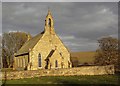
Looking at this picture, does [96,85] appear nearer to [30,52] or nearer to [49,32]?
[30,52]

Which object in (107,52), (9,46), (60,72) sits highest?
(9,46)

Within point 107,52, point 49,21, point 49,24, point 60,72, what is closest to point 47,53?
point 49,24

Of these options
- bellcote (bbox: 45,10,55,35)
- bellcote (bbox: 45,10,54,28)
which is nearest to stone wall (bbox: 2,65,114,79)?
bellcote (bbox: 45,10,55,35)

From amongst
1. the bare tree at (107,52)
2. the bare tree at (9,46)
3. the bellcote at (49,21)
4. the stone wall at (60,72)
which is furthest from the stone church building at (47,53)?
the bare tree at (9,46)

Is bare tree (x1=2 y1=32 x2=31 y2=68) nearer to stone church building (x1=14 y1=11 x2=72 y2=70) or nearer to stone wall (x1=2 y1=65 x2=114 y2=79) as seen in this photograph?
stone church building (x1=14 y1=11 x2=72 y2=70)

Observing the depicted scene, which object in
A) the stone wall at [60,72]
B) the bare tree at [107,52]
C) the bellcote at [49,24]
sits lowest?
the stone wall at [60,72]

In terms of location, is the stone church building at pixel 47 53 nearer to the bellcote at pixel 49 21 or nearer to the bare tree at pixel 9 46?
the bellcote at pixel 49 21

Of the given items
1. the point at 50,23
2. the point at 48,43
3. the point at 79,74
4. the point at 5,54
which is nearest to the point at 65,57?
the point at 48,43

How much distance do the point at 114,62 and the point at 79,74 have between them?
598 inches

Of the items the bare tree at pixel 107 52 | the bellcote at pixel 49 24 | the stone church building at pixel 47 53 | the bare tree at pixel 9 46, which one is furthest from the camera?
the bare tree at pixel 9 46

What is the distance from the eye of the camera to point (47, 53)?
169 feet

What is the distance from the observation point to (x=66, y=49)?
54.4 metres

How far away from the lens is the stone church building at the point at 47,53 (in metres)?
49.2

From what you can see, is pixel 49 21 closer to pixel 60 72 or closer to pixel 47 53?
pixel 47 53
